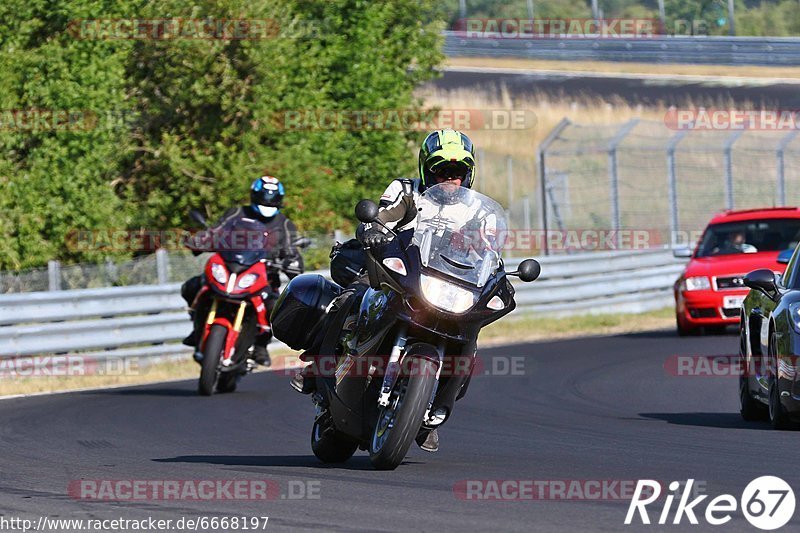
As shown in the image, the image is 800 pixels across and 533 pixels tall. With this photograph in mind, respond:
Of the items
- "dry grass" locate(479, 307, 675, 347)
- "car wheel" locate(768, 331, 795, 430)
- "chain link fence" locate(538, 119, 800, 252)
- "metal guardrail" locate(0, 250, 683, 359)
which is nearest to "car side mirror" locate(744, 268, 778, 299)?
"car wheel" locate(768, 331, 795, 430)

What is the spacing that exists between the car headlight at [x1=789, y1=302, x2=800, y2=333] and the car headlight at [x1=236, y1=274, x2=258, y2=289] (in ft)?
19.7

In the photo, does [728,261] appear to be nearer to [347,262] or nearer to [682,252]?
[682,252]

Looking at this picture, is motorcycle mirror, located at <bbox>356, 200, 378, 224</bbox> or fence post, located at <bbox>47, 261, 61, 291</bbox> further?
fence post, located at <bbox>47, 261, 61, 291</bbox>

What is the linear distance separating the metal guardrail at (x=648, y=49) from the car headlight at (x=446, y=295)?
41.2 metres

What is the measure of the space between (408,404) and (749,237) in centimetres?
1410

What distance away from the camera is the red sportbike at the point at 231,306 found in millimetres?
14711

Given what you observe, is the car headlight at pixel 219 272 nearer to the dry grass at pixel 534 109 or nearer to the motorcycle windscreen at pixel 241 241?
the motorcycle windscreen at pixel 241 241

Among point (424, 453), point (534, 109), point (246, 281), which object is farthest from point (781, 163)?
point (424, 453)

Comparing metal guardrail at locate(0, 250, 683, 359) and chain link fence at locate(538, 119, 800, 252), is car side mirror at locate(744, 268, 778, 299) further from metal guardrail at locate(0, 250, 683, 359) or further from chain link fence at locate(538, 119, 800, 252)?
chain link fence at locate(538, 119, 800, 252)

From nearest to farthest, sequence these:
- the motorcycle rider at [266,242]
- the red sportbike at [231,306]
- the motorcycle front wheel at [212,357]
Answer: the motorcycle front wheel at [212,357]
the red sportbike at [231,306]
the motorcycle rider at [266,242]

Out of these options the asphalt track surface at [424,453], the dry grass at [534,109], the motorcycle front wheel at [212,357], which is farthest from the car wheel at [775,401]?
the dry grass at [534,109]

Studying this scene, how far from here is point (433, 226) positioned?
7980 mm

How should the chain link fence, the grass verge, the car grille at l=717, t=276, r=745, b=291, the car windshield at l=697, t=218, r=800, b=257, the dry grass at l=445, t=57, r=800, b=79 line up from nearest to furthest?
the grass verge, the car grille at l=717, t=276, r=745, b=291, the car windshield at l=697, t=218, r=800, b=257, the chain link fence, the dry grass at l=445, t=57, r=800, b=79

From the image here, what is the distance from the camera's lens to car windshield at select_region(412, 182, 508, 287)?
7793mm
